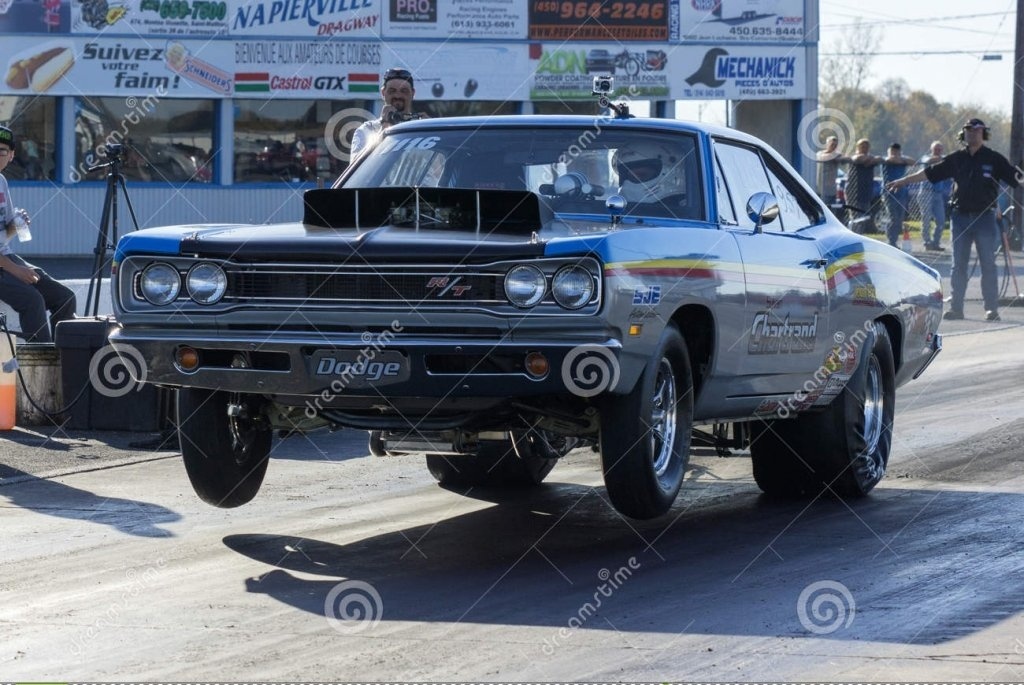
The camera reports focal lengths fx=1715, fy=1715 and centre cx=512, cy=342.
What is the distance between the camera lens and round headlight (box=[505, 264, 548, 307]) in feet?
20.6

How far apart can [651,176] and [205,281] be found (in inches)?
83.5

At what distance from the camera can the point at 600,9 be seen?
3428 centimetres

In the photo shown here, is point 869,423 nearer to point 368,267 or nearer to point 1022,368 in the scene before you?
point 368,267

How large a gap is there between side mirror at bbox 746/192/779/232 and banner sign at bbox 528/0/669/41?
2664 centimetres

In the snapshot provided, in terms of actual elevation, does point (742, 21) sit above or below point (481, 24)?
above

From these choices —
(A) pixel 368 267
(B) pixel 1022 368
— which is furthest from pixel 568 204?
(B) pixel 1022 368

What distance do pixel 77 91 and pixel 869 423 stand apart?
2449 centimetres

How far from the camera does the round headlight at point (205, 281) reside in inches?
260

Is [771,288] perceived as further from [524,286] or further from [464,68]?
[464,68]

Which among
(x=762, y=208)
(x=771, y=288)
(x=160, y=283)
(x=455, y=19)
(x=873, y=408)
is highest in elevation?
(x=455, y=19)

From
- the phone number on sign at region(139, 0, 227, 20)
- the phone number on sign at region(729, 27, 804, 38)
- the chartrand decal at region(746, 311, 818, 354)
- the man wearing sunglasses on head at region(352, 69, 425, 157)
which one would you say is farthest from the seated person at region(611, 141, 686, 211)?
the phone number on sign at region(729, 27, 804, 38)

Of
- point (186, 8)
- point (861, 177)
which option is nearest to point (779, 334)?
point (861, 177)

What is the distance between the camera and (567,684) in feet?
15.8

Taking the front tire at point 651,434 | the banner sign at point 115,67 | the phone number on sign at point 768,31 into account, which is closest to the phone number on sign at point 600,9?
the phone number on sign at point 768,31
